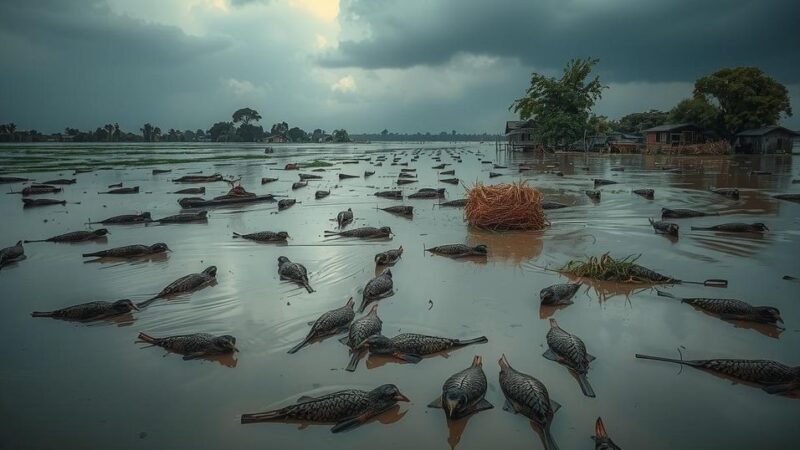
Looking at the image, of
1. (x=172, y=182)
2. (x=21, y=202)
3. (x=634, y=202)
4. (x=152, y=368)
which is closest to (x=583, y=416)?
(x=152, y=368)

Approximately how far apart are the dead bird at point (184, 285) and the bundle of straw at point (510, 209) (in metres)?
6.90

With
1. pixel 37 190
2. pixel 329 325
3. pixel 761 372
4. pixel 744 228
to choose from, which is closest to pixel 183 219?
→ pixel 329 325

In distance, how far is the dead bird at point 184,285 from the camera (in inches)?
260

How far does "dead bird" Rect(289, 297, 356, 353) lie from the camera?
16.8 ft

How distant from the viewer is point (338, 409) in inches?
147

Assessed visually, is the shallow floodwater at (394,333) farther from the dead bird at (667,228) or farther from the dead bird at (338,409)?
the dead bird at (667,228)

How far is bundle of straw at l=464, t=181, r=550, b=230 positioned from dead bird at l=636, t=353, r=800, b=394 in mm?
6793

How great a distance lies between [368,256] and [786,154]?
49741 millimetres

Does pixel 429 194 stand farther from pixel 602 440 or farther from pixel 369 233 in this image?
pixel 602 440

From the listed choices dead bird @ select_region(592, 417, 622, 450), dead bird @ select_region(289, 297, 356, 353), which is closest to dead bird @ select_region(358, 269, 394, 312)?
dead bird @ select_region(289, 297, 356, 353)

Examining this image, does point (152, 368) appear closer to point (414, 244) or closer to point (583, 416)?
point (583, 416)

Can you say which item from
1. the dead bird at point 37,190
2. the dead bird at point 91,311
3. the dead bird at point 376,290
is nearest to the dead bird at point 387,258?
the dead bird at point 376,290

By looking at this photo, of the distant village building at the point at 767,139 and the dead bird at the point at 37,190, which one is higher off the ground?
the distant village building at the point at 767,139

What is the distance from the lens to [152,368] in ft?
15.3
